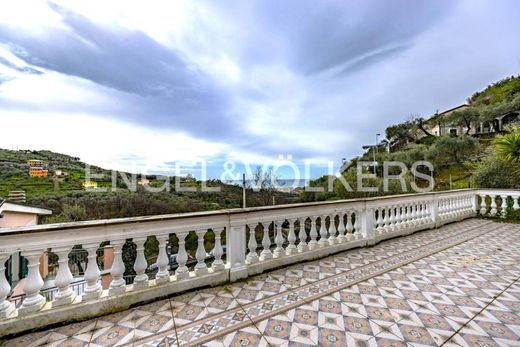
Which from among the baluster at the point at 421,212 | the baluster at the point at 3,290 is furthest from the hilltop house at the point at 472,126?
the baluster at the point at 3,290

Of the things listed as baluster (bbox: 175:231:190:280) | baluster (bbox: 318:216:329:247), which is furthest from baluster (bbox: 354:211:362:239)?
baluster (bbox: 175:231:190:280)

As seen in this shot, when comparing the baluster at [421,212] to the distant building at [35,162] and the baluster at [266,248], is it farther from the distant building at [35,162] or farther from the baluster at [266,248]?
the distant building at [35,162]

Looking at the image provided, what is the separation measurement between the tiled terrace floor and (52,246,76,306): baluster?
0.21 metres

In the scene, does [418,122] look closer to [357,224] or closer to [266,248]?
[357,224]

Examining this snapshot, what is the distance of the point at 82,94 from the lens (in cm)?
488

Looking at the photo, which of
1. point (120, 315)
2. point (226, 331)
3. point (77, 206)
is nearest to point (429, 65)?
point (226, 331)

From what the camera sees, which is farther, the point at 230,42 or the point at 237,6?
the point at 230,42

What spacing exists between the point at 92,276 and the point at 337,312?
215 centimetres

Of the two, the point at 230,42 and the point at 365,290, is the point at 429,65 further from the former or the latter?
the point at 365,290

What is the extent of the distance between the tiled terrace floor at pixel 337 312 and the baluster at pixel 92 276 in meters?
0.20

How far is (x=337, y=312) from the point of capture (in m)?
1.85

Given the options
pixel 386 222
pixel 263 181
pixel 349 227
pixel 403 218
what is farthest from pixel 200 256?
pixel 263 181

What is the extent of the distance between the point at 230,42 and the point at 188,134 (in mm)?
4268

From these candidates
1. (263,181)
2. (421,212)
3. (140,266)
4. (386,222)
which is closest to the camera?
(140,266)
